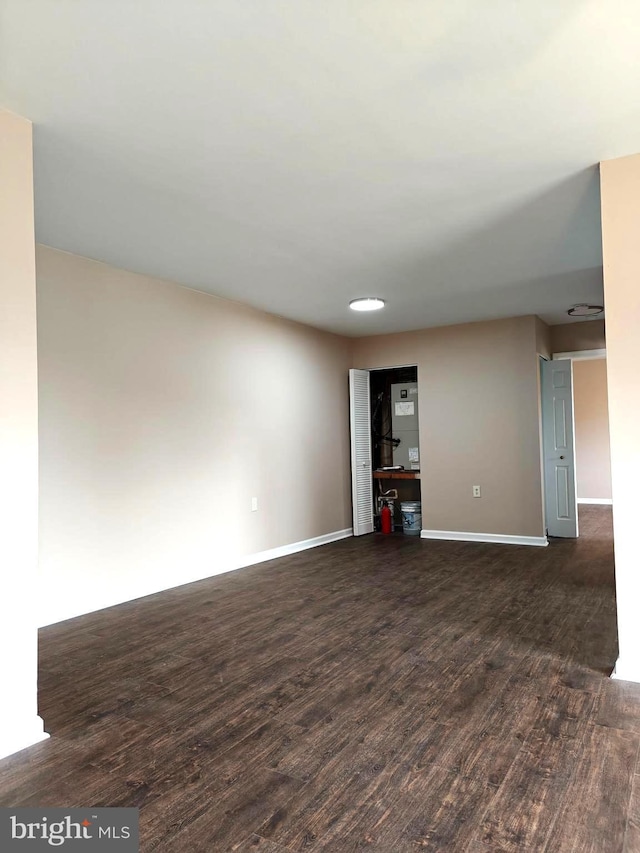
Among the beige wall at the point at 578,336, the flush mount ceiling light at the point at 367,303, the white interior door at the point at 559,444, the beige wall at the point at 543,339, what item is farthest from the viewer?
the beige wall at the point at 578,336

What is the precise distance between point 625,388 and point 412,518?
452 centimetres

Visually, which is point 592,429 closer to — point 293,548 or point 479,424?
point 479,424

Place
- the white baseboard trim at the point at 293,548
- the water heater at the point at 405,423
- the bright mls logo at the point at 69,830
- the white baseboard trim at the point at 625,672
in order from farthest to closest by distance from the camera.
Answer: the water heater at the point at 405,423 < the white baseboard trim at the point at 293,548 < the white baseboard trim at the point at 625,672 < the bright mls logo at the point at 69,830

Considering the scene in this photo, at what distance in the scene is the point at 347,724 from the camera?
2.23 m

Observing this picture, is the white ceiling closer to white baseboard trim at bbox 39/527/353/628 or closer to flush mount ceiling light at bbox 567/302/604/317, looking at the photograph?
flush mount ceiling light at bbox 567/302/604/317

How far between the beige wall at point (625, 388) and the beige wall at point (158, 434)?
10.4 feet

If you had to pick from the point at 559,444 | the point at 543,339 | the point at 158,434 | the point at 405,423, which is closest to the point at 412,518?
the point at 405,423

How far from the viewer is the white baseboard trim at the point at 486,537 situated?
5.88 meters

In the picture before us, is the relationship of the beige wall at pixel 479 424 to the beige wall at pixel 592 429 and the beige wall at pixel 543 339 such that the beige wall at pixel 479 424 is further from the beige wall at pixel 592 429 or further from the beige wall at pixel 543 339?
the beige wall at pixel 592 429

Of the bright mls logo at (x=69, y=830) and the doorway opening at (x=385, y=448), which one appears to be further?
the doorway opening at (x=385, y=448)

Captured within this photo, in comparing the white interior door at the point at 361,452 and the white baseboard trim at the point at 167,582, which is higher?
the white interior door at the point at 361,452

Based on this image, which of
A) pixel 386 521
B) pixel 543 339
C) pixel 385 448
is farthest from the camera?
pixel 385 448

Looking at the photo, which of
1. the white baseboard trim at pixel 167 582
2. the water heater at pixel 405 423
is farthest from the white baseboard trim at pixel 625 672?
the water heater at pixel 405 423

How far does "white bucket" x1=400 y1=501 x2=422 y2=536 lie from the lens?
22.7 feet
